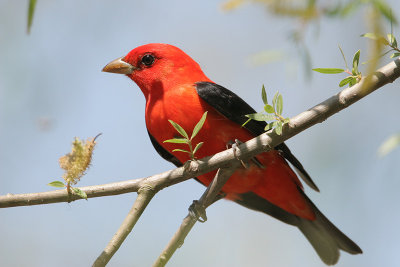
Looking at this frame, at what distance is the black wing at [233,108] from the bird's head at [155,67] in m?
0.43

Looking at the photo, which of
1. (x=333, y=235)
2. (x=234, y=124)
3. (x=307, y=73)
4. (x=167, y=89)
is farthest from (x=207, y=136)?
(x=333, y=235)

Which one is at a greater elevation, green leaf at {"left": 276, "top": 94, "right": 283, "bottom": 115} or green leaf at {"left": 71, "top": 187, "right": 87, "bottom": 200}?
green leaf at {"left": 276, "top": 94, "right": 283, "bottom": 115}

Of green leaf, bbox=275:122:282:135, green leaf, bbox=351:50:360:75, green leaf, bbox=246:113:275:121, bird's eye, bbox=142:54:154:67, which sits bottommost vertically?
bird's eye, bbox=142:54:154:67

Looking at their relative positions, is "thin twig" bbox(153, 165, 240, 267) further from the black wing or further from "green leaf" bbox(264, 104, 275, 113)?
the black wing

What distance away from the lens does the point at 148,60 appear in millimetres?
4992

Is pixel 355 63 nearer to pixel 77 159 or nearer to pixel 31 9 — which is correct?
pixel 77 159

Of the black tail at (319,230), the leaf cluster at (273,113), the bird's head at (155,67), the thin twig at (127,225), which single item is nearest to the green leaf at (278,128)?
the leaf cluster at (273,113)

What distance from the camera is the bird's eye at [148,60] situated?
4.97 m

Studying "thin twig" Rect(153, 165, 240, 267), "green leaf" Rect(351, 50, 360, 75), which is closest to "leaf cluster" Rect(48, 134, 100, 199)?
"thin twig" Rect(153, 165, 240, 267)

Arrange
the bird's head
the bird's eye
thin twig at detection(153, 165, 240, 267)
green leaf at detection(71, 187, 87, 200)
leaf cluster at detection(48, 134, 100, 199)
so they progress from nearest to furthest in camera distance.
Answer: leaf cluster at detection(48, 134, 100, 199), green leaf at detection(71, 187, 87, 200), thin twig at detection(153, 165, 240, 267), the bird's head, the bird's eye

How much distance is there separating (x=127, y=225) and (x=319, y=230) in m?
2.92

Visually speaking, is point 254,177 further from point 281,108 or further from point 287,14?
point 287,14

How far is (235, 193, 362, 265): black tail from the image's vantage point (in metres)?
5.05

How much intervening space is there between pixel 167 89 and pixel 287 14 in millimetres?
2517
